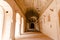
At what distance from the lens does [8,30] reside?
15.2ft

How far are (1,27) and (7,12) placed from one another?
903mm

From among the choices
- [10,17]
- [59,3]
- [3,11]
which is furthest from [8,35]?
[59,3]

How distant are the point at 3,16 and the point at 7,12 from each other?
1.04 ft

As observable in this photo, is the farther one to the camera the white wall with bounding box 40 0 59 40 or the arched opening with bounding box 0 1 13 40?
the white wall with bounding box 40 0 59 40

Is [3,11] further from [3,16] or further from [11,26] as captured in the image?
[11,26]

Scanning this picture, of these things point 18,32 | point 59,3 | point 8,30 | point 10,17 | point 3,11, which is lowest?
point 18,32

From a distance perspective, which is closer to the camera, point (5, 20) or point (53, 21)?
point (5, 20)

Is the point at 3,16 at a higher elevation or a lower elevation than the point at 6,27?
higher

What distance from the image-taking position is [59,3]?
15.4 feet

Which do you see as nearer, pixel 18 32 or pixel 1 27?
pixel 1 27

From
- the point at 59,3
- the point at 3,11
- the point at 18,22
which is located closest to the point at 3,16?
the point at 3,11

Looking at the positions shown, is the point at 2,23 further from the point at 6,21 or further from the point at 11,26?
the point at 11,26

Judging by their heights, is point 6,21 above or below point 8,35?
above

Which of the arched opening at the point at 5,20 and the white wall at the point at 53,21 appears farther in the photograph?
the white wall at the point at 53,21
